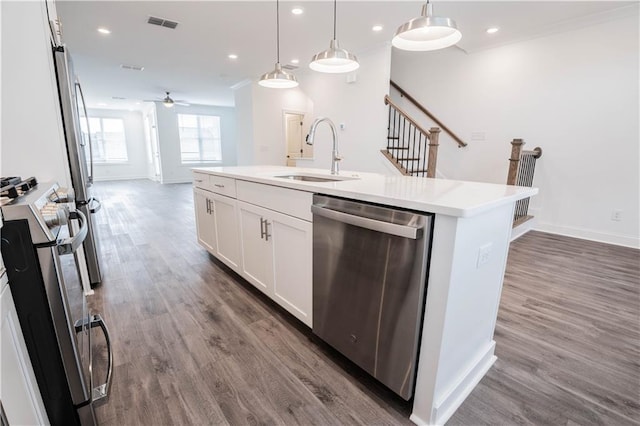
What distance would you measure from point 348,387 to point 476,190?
113cm

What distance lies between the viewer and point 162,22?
3664 millimetres

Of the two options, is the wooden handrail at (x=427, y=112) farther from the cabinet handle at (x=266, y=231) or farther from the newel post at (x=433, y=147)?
the cabinet handle at (x=266, y=231)

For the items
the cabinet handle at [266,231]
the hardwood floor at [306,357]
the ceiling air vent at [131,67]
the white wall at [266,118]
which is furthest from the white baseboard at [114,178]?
the cabinet handle at [266,231]

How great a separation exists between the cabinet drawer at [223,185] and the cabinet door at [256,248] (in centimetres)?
16

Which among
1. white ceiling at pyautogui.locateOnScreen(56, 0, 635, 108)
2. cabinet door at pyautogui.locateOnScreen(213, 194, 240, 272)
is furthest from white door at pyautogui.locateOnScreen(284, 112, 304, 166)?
cabinet door at pyautogui.locateOnScreen(213, 194, 240, 272)

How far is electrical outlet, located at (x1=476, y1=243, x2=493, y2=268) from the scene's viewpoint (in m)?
1.20

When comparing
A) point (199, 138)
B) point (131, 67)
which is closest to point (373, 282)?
point (131, 67)

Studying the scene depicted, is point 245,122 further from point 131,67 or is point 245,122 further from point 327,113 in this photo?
point 131,67

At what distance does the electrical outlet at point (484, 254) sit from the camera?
→ 1.20 metres

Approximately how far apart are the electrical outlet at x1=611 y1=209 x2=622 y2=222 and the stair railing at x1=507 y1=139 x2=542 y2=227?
0.83m

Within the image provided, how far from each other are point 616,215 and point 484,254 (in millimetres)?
3798

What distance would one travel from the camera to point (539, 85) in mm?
4027

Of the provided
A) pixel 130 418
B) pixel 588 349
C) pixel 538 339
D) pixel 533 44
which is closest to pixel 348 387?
pixel 130 418

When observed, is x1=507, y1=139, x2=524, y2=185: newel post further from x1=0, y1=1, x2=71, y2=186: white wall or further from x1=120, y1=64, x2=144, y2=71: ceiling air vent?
x1=120, y1=64, x2=144, y2=71: ceiling air vent
